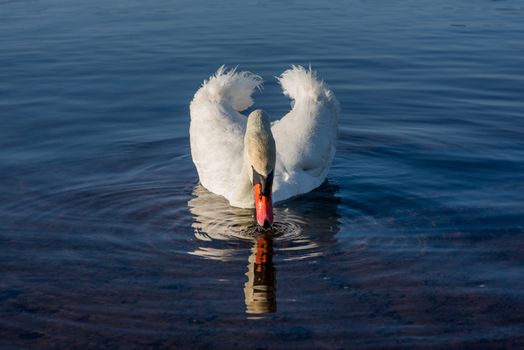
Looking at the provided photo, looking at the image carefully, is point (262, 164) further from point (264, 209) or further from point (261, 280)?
point (261, 280)

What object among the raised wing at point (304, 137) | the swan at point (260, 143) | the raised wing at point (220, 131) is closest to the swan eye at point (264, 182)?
the swan at point (260, 143)

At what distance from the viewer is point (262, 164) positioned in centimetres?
973

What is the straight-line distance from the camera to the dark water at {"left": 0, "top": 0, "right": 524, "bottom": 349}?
7574 millimetres

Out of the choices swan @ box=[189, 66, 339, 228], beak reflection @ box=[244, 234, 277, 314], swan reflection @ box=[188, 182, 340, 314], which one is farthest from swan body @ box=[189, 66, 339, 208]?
beak reflection @ box=[244, 234, 277, 314]

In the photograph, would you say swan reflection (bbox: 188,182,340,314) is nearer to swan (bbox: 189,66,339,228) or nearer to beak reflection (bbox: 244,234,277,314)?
beak reflection (bbox: 244,234,277,314)

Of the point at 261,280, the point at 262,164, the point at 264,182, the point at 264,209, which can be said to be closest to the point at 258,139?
the point at 262,164

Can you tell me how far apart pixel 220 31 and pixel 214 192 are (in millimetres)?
11009

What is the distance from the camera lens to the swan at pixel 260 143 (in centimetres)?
982

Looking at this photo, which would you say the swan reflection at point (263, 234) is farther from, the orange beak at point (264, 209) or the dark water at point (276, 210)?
the orange beak at point (264, 209)

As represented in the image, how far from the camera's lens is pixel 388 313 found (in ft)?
25.2

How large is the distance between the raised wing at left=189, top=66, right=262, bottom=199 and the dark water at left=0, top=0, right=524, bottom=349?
310mm

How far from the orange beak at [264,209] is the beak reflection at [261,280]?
157 millimetres

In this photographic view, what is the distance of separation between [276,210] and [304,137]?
1509mm

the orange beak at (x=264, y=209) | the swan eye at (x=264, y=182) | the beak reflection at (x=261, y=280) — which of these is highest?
the swan eye at (x=264, y=182)
